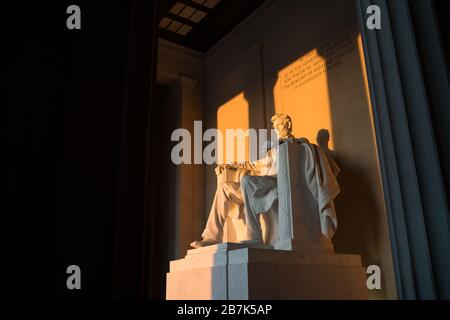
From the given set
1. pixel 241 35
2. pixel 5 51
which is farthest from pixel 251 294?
pixel 241 35

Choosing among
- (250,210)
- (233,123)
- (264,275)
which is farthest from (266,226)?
(233,123)

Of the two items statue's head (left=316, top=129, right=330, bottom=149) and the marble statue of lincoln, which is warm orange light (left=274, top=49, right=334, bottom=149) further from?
the marble statue of lincoln

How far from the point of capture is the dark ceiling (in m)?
8.49

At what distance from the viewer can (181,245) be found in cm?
869

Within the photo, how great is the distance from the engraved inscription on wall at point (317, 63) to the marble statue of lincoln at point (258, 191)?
163 centimetres

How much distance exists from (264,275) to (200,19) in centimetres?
635

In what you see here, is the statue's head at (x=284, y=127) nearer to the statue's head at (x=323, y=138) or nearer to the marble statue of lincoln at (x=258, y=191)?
the marble statue of lincoln at (x=258, y=191)

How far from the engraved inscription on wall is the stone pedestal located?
3.18 m

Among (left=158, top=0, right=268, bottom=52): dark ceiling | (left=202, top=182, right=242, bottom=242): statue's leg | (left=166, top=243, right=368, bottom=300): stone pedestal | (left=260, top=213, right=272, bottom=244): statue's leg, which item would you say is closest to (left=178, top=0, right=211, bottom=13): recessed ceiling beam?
(left=158, top=0, right=268, bottom=52): dark ceiling

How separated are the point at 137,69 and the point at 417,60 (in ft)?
8.59

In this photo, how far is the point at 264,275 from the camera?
4238mm

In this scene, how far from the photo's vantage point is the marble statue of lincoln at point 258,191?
16.6 feet
